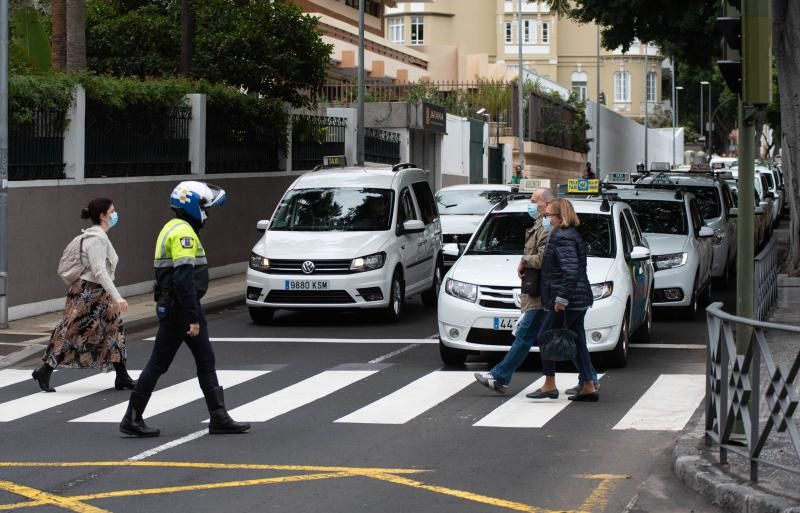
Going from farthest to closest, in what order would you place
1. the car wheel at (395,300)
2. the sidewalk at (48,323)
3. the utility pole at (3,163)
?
the car wheel at (395,300), the utility pole at (3,163), the sidewalk at (48,323)

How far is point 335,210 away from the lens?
62.5 ft

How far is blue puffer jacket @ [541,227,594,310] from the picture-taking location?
38.1ft

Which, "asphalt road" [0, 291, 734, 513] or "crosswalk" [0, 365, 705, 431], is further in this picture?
"crosswalk" [0, 365, 705, 431]

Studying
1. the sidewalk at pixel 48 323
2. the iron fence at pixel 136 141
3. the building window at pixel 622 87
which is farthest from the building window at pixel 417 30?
the sidewalk at pixel 48 323

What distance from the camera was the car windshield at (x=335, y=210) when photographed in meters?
18.8

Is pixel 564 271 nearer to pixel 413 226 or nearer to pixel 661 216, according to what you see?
pixel 413 226

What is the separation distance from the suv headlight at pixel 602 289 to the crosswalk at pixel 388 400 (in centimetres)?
83

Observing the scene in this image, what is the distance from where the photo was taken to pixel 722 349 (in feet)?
27.5

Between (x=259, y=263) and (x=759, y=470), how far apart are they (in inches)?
428

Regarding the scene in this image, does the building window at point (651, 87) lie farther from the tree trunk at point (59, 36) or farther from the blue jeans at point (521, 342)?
the blue jeans at point (521, 342)

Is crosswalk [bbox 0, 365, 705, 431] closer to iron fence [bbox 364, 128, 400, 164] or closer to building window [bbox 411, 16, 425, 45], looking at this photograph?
iron fence [bbox 364, 128, 400, 164]

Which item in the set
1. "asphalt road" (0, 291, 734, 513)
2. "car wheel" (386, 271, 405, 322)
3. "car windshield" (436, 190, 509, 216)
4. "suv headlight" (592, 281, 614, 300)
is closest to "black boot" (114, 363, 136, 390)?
"asphalt road" (0, 291, 734, 513)

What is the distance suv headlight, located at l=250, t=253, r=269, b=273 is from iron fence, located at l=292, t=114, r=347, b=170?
11.0 metres

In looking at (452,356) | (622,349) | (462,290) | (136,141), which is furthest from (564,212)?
(136,141)
